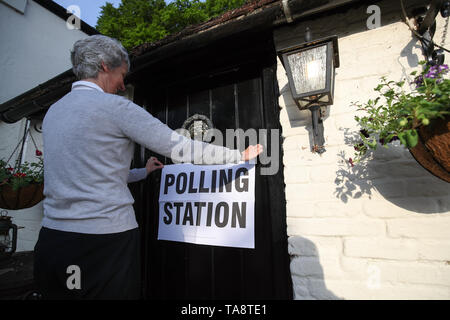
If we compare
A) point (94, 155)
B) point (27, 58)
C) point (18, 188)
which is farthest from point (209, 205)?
point (27, 58)

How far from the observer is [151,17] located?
10.4 m

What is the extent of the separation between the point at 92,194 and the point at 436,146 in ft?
4.70

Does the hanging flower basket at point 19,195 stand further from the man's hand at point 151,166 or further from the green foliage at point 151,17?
the green foliage at point 151,17

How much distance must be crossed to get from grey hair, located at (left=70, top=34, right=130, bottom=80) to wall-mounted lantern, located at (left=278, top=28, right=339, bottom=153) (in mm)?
959

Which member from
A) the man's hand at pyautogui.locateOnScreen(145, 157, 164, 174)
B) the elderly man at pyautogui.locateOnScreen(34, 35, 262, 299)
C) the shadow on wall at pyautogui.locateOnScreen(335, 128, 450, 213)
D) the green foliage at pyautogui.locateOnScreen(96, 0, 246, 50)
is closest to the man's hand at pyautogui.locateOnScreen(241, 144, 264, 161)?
the elderly man at pyautogui.locateOnScreen(34, 35, 262, 299)

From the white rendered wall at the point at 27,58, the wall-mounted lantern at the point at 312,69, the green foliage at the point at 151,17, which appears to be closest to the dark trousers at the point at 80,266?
the wall-mounted lantern at the point at 312,69

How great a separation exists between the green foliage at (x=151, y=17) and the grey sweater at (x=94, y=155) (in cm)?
945

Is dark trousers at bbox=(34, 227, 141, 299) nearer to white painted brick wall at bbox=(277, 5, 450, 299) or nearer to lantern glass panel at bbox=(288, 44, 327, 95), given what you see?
white painted brick wall at bbox=(277, 5, 450, 299)

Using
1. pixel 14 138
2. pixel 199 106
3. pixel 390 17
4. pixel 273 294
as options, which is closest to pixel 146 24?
pixel 14 138

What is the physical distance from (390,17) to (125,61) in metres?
1.65

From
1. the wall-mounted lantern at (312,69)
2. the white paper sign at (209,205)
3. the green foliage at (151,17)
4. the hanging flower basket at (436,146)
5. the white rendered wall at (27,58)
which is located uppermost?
the green foliage at (151,17)

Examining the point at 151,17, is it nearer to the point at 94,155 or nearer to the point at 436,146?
the point at 94,155

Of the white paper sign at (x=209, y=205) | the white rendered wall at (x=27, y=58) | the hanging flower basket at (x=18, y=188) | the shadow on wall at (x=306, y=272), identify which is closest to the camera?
the shadow on wall at (x=306, y=272)

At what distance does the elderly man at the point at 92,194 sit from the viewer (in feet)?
3.23
